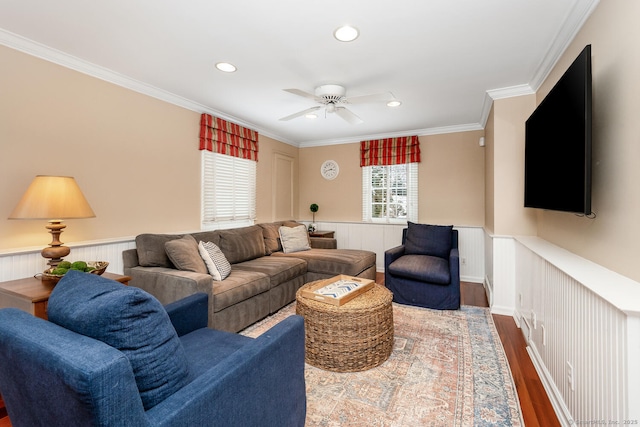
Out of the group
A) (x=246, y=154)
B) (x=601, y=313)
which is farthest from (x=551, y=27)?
(x=246, y=154)

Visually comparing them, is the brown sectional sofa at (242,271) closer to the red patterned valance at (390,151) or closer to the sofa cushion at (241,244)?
the sofa cushion at (241,244)

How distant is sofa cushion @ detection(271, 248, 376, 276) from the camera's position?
12.2ft

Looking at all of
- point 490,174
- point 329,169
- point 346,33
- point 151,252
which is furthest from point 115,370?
point 329,169

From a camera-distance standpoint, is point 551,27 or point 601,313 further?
point 551,27

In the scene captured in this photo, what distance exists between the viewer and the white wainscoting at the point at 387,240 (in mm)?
4590

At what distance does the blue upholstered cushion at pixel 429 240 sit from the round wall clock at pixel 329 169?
1978 millimetres

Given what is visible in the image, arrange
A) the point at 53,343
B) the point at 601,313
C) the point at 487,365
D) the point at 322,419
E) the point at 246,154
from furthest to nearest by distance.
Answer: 1. the point at 246,154
2. the point at 487,365
3. the point at 322,419
4. the point at 601,313
5. the point at 53,343

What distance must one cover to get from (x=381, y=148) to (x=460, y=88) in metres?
2.06

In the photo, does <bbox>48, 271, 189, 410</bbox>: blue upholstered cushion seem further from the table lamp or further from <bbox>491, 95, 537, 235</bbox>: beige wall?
<bbox>491, 95, 537, 235</bbox>: beige wall

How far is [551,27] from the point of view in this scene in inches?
82.9

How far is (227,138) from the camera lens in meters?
4.13

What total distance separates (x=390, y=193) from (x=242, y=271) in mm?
3025

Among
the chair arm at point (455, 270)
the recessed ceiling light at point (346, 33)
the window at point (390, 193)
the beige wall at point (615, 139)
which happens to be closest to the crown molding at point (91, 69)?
the recessed ceiling light at point (346, 33)

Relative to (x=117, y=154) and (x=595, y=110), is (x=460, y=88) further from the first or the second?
(x=117, y=154)
